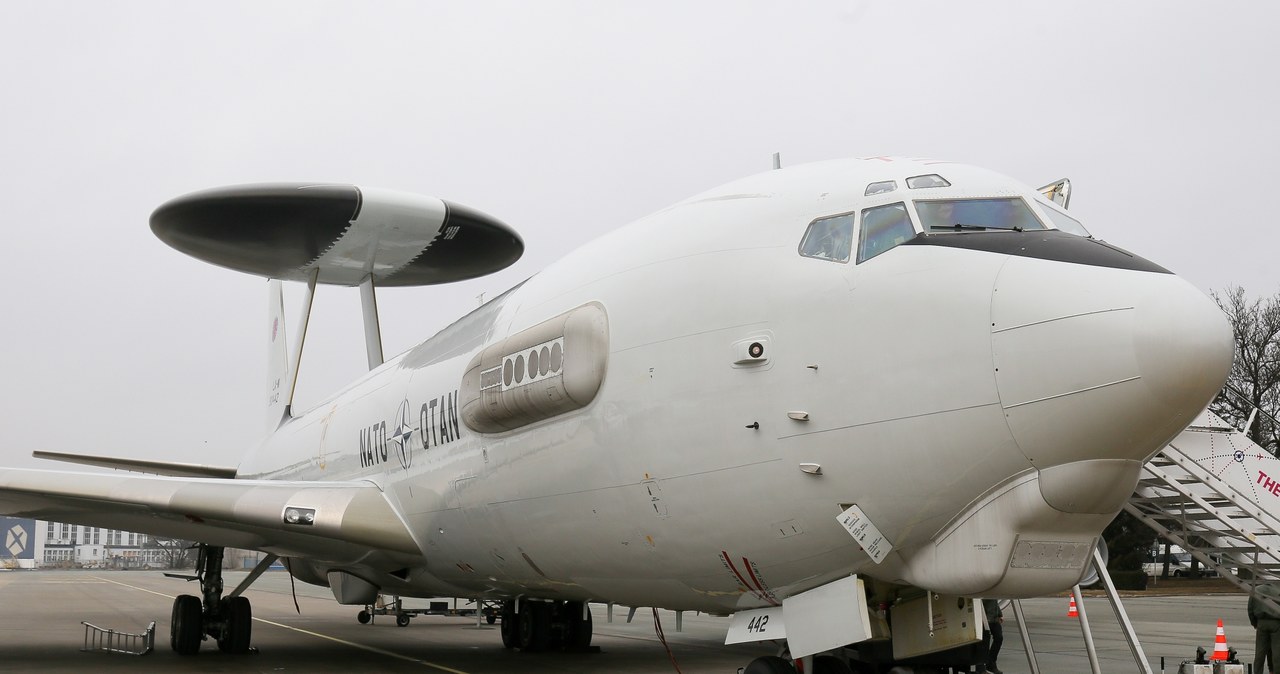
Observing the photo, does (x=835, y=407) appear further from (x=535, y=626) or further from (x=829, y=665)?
(x=535, y=626)

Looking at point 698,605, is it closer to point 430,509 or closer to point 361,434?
point 430,509

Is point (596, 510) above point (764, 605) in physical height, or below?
above

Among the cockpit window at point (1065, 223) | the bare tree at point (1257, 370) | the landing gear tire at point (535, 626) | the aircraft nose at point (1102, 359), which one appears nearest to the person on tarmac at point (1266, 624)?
the cockpit window at point (1065, 223)

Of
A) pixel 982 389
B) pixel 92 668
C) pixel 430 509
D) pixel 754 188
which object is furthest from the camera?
pixel 92 668

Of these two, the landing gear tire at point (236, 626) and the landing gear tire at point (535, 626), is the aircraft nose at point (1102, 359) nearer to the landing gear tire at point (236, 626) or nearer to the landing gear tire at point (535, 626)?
the landing gear tire at point (535, 626)

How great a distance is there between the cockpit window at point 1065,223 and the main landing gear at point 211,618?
13.0 metres

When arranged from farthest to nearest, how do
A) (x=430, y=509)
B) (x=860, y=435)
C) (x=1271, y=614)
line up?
(x=1271, y=614) < (x=430, y=509) < (x=860, y=435)

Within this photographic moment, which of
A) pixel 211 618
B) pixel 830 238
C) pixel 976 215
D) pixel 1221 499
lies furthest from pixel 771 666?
pixel 211 618

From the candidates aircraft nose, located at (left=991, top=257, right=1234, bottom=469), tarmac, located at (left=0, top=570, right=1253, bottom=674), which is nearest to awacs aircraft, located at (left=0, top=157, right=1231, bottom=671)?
aircraft nose, located at (left=991, top=257, right=1234, bottom=469)

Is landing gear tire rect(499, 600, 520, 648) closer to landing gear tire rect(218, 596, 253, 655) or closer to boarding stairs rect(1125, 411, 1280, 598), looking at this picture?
landing gear tire rect(218, 596, 253, 655)

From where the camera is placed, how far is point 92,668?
44.9 ft

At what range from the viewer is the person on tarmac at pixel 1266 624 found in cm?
1266

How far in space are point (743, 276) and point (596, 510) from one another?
84.7 inches

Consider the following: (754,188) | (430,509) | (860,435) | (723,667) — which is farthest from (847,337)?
(723,667)
